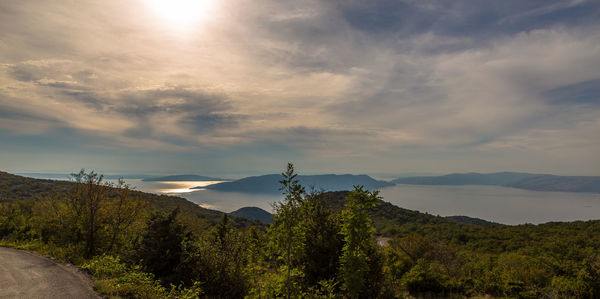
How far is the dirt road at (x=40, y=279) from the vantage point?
26.2 ft

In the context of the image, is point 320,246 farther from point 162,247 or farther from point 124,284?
point 162,247

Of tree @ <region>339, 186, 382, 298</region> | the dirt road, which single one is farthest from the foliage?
tree @ <region>339, 186, 382, 298</region>

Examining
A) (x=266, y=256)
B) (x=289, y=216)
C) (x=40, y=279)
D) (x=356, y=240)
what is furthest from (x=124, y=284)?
(x=356, y=240)

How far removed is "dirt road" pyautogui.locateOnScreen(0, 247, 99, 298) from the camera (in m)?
8.00

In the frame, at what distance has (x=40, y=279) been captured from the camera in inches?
363

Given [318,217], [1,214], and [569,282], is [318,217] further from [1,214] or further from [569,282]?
[1,214]

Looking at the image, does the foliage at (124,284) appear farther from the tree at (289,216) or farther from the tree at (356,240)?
the tree at (356,240)

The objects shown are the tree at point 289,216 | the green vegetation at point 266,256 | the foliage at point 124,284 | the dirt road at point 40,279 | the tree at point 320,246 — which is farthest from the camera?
the tree at point 320,246

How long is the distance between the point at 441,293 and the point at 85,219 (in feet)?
66.5

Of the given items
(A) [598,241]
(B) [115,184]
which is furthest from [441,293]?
(A) [598,241]

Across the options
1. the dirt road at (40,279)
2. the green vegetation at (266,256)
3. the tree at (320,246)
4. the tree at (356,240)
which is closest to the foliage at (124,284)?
the green vegetation at (266,256)

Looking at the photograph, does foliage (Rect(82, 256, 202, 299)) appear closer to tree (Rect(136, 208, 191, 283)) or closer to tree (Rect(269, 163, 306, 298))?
tree (Rect(136, 208, 191, 283))

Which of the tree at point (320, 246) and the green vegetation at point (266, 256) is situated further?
the tree at point (320, 246)

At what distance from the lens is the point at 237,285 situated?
10.0 metres
